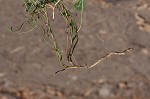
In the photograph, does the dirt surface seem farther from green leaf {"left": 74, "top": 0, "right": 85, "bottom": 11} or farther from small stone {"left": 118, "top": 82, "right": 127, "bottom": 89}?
green leaf {"left": 74, "top": 0, "right": 85, "bottom": 11}

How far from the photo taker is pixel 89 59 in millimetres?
3658

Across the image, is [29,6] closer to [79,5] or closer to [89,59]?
A: [79,5]

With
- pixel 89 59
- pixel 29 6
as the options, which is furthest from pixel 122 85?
pixel 29 6

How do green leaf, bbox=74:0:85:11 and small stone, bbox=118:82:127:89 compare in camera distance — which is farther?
small stone, bbox=118:82:127:89

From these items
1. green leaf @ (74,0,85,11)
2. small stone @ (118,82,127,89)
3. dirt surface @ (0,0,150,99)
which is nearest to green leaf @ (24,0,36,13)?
green leaf @ (74,0,85,11)

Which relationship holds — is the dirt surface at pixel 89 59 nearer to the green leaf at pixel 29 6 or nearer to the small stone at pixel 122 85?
the small stone at pixel 122 85

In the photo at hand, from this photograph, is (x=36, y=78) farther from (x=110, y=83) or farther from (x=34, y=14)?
(x=34, y=14)

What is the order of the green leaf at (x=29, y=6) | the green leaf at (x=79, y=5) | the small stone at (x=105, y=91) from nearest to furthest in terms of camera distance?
the green leaf at (x=79, y=5)
the green leaf at (x=29, y=6)
the small stone at (x=105, y=91)

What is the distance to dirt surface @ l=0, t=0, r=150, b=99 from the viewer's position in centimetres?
Answer: 331

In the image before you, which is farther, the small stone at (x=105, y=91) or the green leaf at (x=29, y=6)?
the small stone at (x=105, y=91)

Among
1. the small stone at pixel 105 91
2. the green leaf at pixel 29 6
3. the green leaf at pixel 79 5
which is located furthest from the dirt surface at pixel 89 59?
the green leaf at pixel 79 5

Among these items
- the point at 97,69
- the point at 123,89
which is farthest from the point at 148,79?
the point at 97,69

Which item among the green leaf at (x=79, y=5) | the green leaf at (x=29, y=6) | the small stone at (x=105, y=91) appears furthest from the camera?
the small stone at (x=105, y=91)

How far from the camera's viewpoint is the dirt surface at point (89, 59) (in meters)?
3.31
